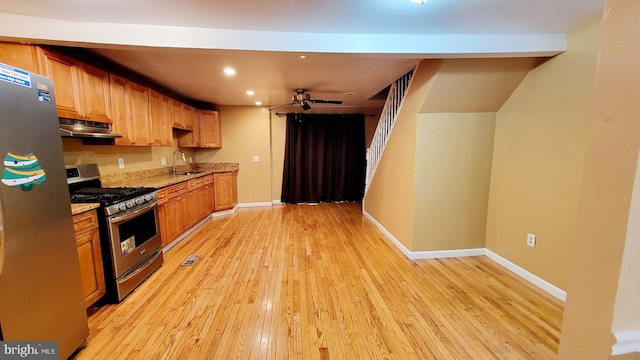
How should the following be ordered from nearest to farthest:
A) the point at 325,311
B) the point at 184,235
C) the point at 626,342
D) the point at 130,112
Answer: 1. the point at 626,342
2. the point at 325,311
3. the point at 130,112
4. the point at 184,235

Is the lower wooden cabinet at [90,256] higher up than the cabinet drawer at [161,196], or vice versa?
the cabinet drawer at [161,196]

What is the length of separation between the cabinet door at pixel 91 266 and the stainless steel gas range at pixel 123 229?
60mm

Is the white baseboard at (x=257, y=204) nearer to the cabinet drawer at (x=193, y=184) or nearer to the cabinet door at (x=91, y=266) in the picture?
the cabinet drawer at (x=193, y=184)

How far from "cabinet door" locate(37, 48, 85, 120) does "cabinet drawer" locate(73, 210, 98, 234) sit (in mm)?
917

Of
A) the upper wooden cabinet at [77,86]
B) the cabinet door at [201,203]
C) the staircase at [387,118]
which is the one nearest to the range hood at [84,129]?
the upper wooden cabinet at [77,86]

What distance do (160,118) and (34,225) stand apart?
257 centimetres

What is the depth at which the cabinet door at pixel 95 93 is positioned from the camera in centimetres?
231

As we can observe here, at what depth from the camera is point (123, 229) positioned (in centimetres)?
222

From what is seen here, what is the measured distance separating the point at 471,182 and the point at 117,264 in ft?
12.5

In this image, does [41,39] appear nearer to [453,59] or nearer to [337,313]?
[337,313]

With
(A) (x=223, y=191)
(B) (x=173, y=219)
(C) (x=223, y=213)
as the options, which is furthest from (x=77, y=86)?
(C) (x=223, y=213)

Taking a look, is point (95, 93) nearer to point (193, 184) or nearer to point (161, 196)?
point (161, 196)

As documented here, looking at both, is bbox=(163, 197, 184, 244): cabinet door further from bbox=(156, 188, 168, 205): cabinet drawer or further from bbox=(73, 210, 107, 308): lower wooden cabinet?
bbox=(73, 210, 107, 308): lower wooden cabinet

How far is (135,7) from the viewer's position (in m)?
1.63
